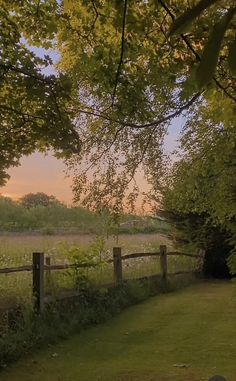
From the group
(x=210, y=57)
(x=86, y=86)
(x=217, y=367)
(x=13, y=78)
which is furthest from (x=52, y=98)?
(x=210, y=57)

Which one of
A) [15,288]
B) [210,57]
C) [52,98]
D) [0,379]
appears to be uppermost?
[52,98]

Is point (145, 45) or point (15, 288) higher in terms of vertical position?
point (145, 45)

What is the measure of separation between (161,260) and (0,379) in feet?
28.8

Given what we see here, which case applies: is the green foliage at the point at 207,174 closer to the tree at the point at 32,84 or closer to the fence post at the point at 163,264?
the tree at the point at 32,84

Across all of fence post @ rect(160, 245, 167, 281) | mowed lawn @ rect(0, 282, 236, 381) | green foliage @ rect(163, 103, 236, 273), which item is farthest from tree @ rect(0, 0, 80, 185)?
fence post @ rect(160, 245, 167, 281)

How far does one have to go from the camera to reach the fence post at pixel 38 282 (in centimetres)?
866

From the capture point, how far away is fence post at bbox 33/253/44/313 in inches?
341

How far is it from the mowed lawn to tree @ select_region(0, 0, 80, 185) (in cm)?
288

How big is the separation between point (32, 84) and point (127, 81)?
1074 mm

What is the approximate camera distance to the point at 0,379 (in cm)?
630

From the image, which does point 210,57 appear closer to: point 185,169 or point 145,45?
point 145,45

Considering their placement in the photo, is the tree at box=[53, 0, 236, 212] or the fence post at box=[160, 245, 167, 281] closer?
the tree at box=[53, 0, 236, 212]

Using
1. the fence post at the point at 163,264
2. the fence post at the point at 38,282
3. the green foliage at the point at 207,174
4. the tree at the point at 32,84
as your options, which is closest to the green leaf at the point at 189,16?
the tree at the point at 32,84

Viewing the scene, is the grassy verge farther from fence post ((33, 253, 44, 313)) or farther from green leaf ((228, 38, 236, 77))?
green leaf ((228, 38, 236, 77))
